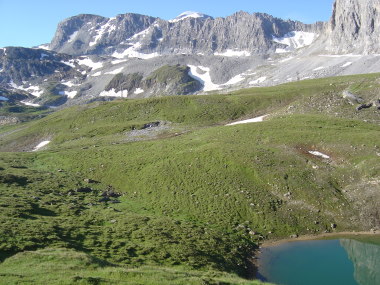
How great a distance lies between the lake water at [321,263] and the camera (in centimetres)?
3122

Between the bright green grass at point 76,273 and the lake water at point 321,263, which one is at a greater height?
the bright green grass at point 76,273

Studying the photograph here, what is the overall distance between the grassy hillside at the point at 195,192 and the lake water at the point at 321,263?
7.28ft

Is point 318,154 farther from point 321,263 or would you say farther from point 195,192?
point 321,263

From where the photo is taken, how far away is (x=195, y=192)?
47.0 m

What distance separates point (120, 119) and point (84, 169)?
40.6 metres

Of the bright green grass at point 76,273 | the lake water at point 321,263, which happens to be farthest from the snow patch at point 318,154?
the bright green grass at point 76,273

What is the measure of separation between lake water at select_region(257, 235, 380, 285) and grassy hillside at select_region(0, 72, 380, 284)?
2.22 m

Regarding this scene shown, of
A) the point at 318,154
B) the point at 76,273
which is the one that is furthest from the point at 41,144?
the point at 76,273

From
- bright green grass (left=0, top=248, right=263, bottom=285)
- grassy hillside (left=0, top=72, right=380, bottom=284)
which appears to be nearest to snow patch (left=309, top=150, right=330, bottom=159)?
grassy hillside (left=0, top=72, right=380, bottom=284)

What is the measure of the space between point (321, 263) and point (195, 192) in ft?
61.1

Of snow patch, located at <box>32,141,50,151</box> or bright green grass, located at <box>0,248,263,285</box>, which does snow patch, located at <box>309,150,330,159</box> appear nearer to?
bright green grass, located at <box>0,248,263,285</box>

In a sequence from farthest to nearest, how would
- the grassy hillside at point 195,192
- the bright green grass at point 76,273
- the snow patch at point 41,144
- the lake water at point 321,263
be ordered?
the snow patch at point 41,144 < the lake water at point 321,263 < the grassy hillside at point 195,192 < the bright green grass at point 76,273

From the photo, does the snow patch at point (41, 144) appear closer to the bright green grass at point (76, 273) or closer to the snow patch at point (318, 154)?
the snow patch at point (318, 154)

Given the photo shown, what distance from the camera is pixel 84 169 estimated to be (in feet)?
189
